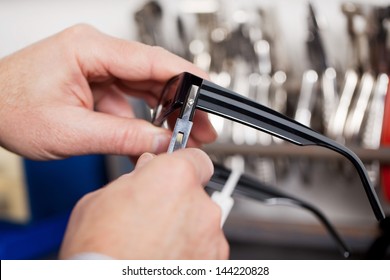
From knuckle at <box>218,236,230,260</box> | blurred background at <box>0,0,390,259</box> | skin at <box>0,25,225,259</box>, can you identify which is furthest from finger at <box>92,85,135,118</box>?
knuckle at <box>218,236,230,260</box>

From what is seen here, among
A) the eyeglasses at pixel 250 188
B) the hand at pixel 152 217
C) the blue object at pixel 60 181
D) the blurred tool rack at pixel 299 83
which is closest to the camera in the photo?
the hand at pixel 152 217

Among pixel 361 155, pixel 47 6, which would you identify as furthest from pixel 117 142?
pixel 47 6

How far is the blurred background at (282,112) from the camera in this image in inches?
21.1

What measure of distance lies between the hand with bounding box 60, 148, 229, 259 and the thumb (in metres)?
0.11

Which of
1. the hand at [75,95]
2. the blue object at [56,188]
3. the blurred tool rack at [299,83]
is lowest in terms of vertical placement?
the blue object at [56,188]

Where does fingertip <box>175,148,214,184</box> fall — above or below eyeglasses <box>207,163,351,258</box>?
above

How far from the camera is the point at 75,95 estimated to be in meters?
0.38

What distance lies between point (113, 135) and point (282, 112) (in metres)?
0.30

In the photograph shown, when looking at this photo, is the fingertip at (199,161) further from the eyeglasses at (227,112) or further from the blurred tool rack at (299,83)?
the blurred tool rack at (299,83)

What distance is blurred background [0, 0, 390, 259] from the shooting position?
537 millimetres

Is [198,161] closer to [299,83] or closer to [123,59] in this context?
[123,59]

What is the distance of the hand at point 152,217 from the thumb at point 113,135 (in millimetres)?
107

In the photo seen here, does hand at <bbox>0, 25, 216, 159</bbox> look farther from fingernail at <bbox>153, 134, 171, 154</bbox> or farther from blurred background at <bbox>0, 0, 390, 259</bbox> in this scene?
blurred background at <bbox>0, 0, 390, 259</bbox>

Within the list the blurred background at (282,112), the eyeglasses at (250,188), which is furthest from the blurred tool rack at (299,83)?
the eyeglasses at (250,188)
